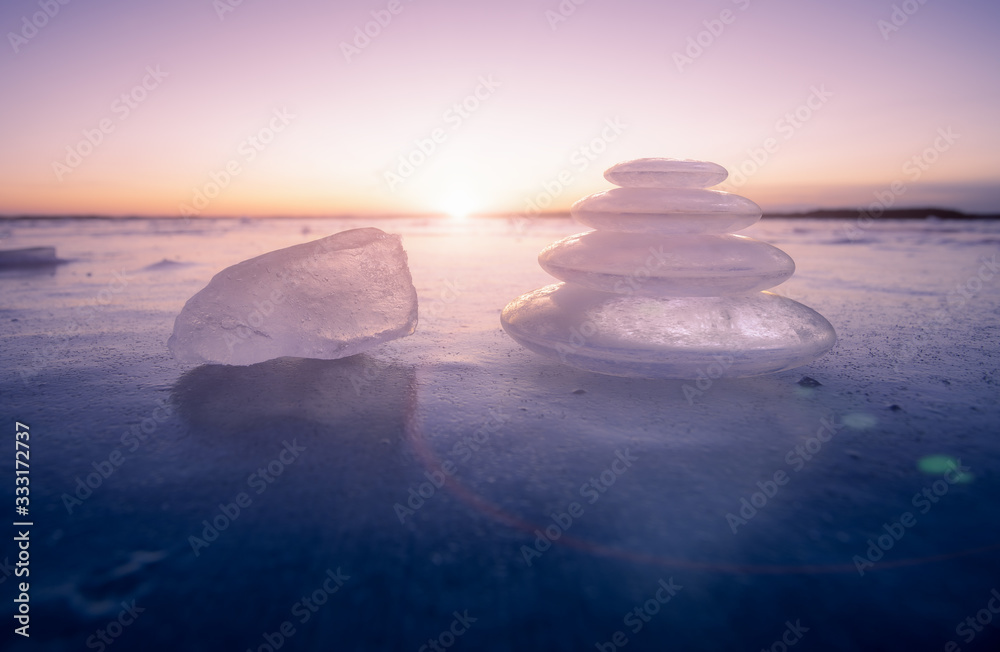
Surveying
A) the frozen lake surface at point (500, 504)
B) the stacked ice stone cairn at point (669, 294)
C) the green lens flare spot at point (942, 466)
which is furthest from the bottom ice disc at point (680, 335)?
the green lens flare spot at point (942, 466)

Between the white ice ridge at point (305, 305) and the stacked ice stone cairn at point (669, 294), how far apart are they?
2.81ft

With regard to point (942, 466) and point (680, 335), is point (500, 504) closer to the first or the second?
point (680, 335)

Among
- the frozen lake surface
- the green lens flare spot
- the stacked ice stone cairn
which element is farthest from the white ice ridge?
the green lens flare spot

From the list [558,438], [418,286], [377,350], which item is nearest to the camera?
[558,438]

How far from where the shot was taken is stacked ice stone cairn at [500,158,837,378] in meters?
2.66

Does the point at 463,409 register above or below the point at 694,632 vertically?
below

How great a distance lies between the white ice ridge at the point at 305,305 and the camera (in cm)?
268

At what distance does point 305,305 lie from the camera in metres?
2.88

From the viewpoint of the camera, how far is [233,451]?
6.30 ft

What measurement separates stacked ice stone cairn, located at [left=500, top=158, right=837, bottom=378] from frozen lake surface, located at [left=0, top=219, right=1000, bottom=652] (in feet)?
0.56

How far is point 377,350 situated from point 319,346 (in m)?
0.59

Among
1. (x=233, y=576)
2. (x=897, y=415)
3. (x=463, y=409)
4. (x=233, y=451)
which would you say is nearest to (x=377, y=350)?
(x=463, y=409)

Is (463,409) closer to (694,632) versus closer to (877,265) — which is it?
(694,632)

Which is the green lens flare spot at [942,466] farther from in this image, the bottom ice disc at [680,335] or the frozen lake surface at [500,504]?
the bottom ice disc at [680,335]
